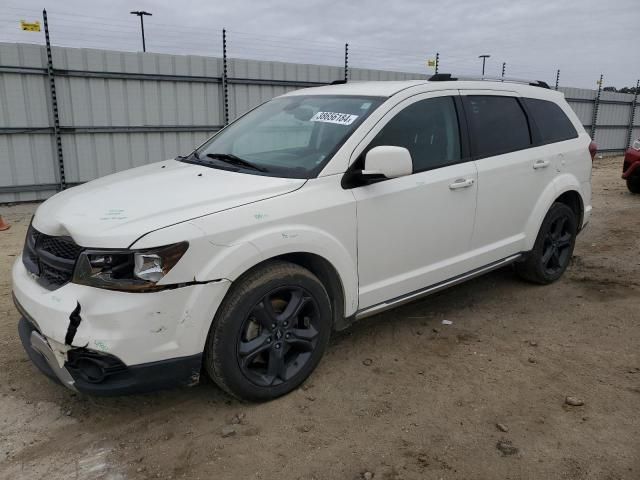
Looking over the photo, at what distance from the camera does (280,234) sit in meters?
2.96

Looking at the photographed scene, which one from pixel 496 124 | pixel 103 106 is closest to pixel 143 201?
pixel 496 124

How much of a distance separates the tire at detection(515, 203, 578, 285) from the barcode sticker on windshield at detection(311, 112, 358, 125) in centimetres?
222

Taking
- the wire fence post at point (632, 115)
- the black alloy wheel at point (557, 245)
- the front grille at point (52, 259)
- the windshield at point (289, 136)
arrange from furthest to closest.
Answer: the wire fence post at point (632, 115) → the black alloy wheel at point (557, 245) → the windshield at point (289, 136) → the front grille at point (52, 259)

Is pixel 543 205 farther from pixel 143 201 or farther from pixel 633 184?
pixel 633 184

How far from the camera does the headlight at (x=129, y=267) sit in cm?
258

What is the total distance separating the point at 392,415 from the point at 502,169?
2184 mm

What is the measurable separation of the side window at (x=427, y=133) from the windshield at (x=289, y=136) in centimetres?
20

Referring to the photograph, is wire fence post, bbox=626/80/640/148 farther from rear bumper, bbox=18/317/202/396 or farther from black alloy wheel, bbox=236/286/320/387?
rear bumper, bbox=18/317/202/396

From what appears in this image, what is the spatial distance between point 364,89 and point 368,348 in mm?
1830


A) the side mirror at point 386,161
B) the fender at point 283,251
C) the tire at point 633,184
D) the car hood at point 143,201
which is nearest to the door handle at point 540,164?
the side mirror at point 386,161

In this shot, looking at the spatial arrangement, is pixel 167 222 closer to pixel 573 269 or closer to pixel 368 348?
pixel 368 348

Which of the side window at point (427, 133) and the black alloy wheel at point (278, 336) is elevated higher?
the side window at point (427, 133)

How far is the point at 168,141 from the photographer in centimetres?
1018

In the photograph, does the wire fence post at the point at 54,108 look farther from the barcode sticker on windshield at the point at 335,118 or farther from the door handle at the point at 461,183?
the door handle at the point at 461,183
